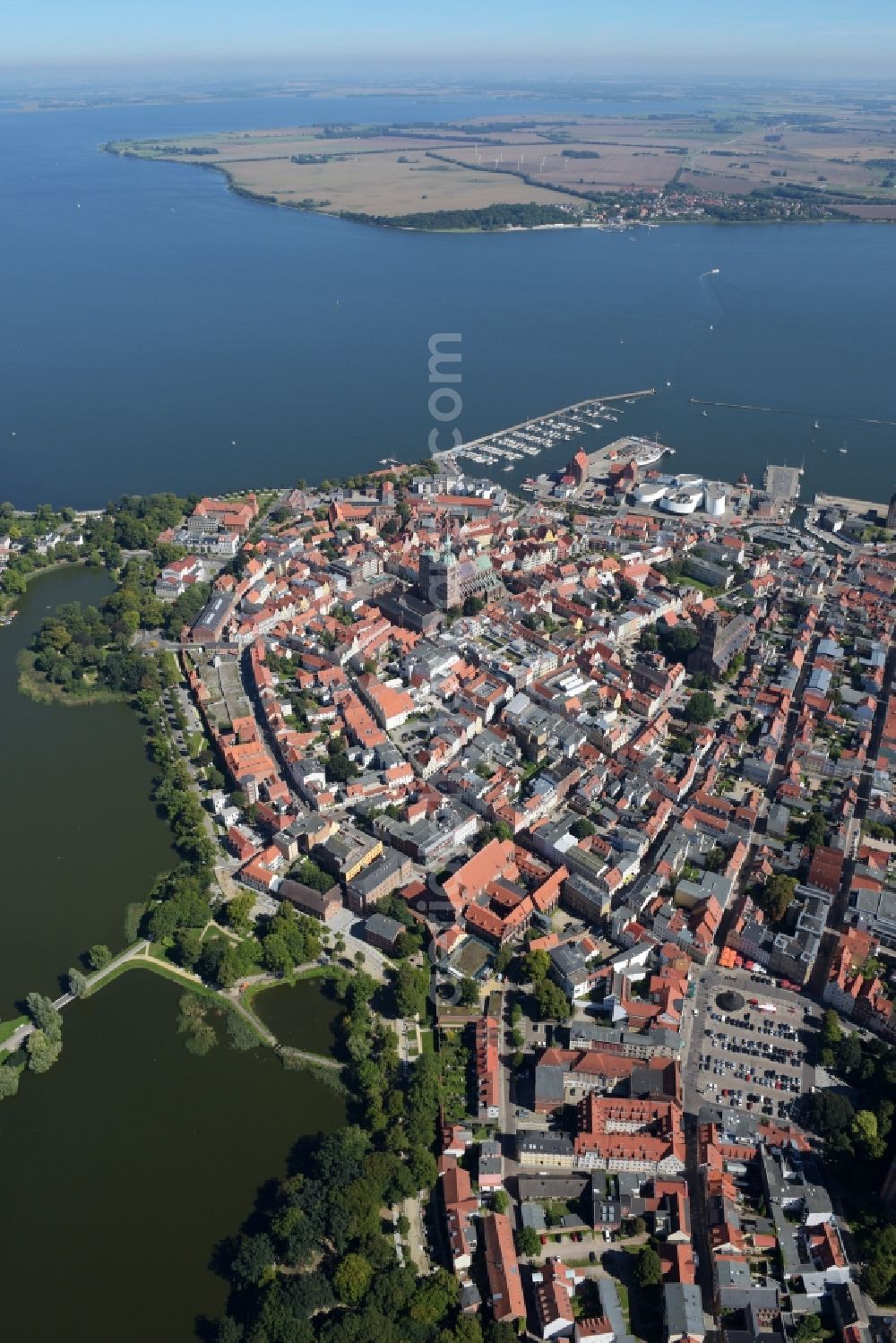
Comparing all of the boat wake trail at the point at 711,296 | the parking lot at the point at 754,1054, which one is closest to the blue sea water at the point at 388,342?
the boat wake trail at the point at 711,296

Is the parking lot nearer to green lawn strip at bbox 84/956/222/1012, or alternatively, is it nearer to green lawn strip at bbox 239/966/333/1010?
green lawn strip at bbox 239/966/333/1010

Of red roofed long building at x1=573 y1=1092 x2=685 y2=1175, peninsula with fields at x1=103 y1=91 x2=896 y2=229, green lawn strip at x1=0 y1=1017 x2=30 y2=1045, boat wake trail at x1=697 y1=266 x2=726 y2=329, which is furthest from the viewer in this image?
peninsula with fields at x1=103 y1=91 x2=896 y2=229

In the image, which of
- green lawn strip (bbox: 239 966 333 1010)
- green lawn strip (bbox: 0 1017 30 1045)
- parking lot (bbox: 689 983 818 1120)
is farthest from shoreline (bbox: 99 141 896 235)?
green lawn strip (bbox: 0 1017 30 1045)

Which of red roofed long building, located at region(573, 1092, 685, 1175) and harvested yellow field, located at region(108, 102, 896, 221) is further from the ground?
harvested yellow field, located at region(108, 102, 896, 221)

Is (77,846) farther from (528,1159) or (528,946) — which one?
(528,1159)

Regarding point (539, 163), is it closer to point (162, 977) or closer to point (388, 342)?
point (388, 342)

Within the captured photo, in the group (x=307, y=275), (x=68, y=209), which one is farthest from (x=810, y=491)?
(x=68, y=209)

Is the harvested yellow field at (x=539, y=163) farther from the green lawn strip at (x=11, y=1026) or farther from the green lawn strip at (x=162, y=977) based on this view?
the green lawn strip at (x=11, y=1026)
